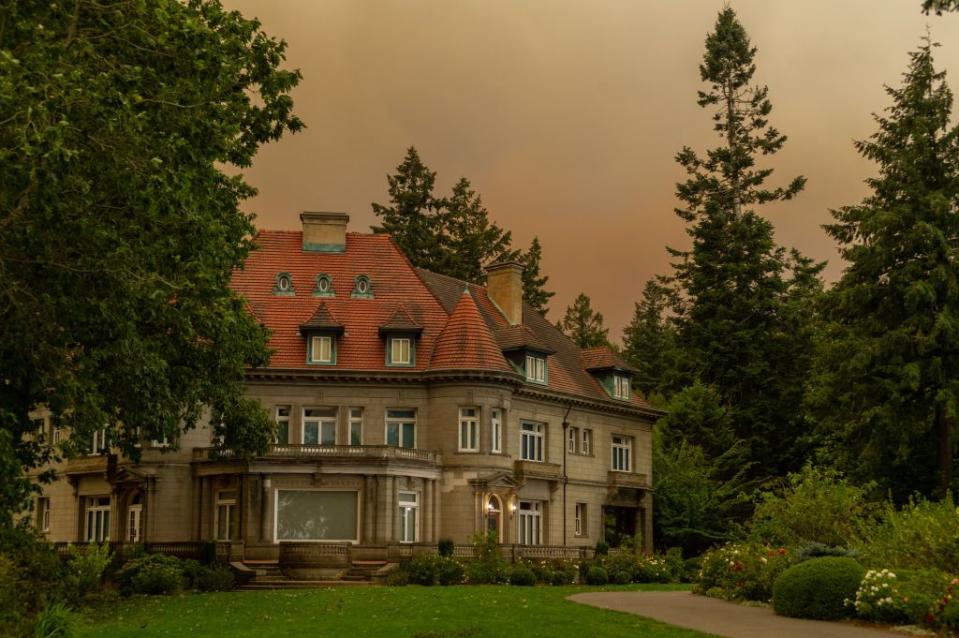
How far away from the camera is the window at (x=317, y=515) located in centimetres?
4612

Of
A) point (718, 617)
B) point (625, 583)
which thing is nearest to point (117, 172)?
point (718, 617)

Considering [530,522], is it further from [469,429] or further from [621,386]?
[621,386]

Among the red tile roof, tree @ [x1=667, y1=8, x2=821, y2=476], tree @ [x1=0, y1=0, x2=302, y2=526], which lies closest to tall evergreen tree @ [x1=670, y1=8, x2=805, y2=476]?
tree @ [x1=667, y1=8, x2=821, y2=476]

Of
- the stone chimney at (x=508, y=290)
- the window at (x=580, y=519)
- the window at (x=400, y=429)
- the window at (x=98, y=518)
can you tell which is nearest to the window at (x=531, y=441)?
the window at (x=580, y=519)

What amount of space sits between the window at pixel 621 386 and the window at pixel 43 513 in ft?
85.0

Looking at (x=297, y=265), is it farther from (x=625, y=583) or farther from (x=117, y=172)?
(x=117, y=172)

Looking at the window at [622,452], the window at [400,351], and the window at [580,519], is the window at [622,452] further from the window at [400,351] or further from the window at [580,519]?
the window at [400,351]

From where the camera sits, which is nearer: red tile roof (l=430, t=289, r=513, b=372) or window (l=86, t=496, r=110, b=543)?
red tile roof (l=430, t=289, r=513, b=372)

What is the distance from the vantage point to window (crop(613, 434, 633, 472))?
57.2m

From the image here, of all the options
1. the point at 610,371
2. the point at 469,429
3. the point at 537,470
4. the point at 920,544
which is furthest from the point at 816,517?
the point at 610,371

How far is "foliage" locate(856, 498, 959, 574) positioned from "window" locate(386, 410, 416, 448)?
23.5 m

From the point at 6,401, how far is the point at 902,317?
34608mm

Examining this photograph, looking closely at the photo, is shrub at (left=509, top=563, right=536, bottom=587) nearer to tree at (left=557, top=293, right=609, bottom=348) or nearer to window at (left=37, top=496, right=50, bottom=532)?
window at (left=37, top=496, right=50, bottom=532)

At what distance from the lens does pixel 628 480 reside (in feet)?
185
